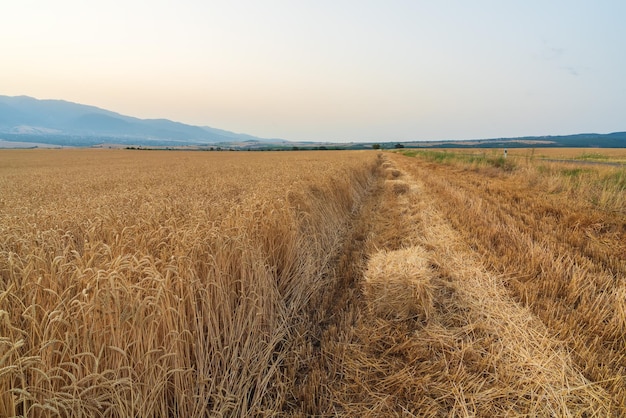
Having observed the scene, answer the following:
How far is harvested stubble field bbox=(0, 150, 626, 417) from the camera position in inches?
63.3

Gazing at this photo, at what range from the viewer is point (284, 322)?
317 centimetres

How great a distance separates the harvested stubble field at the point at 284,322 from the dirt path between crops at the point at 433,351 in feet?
0.05

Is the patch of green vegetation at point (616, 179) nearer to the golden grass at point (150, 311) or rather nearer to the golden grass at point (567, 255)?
the golden grass at point (567, 255)

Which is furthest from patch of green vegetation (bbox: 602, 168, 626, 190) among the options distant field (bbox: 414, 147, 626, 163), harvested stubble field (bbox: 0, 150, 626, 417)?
distant field (bbox: 414, 147, 626, 163)

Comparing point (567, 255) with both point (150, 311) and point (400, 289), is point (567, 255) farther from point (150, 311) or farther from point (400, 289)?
point (150, 311)

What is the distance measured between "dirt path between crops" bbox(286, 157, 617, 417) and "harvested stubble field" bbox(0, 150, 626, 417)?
17 millimetres

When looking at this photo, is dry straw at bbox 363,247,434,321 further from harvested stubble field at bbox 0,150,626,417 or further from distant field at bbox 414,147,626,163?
distant field at bbox 414,147,626,163

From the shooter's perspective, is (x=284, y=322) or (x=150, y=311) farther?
(x=284, y=322)

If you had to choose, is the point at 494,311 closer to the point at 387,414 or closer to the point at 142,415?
the point at 387,414

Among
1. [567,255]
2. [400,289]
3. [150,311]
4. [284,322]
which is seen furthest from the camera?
[567,255]

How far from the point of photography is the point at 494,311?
3180 mm

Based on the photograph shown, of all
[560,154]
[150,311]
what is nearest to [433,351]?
[150,311]

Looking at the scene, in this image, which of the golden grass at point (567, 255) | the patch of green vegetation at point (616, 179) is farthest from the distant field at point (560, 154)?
the golden grass at point (567, 255)

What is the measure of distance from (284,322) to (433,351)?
1494 millimetres
